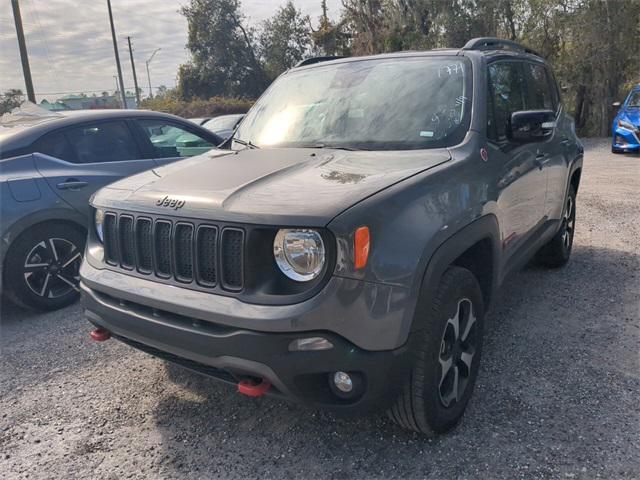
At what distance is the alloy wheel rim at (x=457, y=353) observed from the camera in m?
2.54

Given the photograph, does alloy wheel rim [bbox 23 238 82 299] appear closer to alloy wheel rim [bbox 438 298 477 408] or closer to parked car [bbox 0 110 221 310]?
parked car [bbox 0 110 221 310]

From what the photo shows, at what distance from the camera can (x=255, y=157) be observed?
3.09m

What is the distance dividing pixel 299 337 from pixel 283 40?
3894 centimetres

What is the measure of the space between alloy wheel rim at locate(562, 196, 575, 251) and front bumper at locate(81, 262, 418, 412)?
10.9 ft

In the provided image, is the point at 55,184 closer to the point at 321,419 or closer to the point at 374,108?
the point at 374,108

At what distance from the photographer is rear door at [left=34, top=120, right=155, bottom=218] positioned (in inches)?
181

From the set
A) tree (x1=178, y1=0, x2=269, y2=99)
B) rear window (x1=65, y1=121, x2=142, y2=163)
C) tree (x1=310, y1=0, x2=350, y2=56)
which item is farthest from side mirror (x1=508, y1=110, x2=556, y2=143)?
tree (x1=178, y1=0, x2=269, y2=99)

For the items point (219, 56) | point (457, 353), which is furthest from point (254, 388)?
point (219, 56)

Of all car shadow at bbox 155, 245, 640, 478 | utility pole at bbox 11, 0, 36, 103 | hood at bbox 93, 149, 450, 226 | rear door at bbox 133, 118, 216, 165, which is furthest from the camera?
utility pole at bbox 11, 0, 36, 103

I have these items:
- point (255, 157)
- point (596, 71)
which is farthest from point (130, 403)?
point (596, 71)

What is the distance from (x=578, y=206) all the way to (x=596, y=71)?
1192 centimetres

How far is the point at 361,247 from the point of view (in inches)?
81.2

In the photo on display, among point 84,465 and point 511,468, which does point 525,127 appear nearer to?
point 511,468

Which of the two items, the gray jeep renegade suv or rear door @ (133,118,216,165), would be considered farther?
rear door @ (133,118,216,165)
